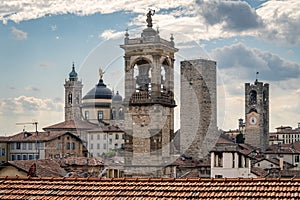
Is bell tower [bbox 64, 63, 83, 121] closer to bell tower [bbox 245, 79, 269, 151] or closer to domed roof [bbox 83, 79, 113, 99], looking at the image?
domed roof [bbox 83, 79, 113, 99]

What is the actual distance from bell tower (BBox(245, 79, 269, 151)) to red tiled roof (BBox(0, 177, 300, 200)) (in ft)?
292

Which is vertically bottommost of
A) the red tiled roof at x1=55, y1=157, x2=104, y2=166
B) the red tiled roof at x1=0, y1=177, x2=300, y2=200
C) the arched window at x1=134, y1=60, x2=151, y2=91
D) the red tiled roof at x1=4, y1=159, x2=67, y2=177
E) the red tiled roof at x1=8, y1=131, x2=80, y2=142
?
the red tiled roof at x1=55, y1=157, x2=104, y2=166

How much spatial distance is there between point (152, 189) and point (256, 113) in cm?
9132

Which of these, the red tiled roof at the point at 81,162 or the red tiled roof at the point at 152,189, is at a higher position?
the red tiled roof at the point at 152,189

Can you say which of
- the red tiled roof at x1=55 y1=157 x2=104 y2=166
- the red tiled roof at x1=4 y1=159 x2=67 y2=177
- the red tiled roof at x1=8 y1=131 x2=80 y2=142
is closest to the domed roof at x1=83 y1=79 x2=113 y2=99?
the red tiled roof at x1=8 y1=131 x2=80 y2=142

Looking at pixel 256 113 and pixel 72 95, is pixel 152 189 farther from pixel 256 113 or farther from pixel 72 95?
pixel 72 95

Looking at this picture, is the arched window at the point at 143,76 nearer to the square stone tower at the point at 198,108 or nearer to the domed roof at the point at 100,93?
the square stone tower at the point at 198,108

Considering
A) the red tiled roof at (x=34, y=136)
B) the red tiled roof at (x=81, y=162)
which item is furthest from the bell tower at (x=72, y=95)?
the red tiled roof at (x=81, y=162)

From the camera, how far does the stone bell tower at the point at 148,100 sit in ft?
114

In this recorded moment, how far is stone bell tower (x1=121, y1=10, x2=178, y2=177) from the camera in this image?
3478 cm

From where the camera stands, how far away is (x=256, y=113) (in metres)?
103

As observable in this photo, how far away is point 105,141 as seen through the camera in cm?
6250

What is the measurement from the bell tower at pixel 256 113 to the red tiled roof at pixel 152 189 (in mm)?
88873

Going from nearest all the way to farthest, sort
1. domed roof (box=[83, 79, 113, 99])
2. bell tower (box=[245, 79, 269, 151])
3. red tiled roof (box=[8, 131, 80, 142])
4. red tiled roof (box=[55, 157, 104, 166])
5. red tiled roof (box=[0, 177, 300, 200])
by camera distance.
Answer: red tiled roof (box=[0, 177, 300, 200])
red tiled roof (box=[55, 157, 104, 166])
red tiled roof (box=[8, 131, 80, 142])
domed roof (box=[83, 79, 113, 99])
bell tower (box=[245, 79, 269, 151])
